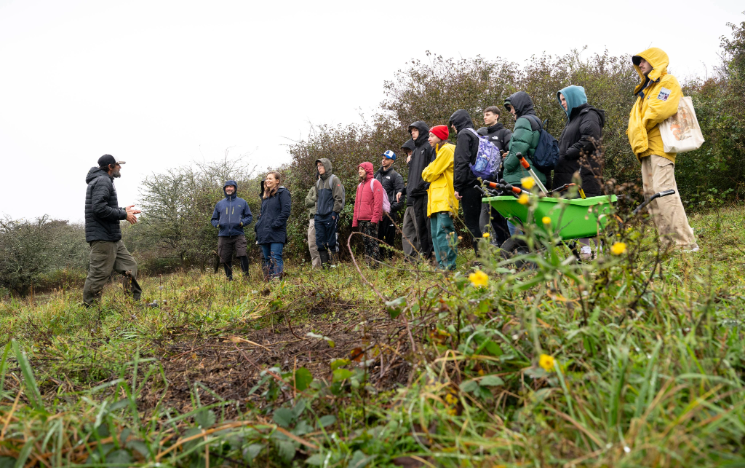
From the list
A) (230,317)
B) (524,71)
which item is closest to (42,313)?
(230,317)

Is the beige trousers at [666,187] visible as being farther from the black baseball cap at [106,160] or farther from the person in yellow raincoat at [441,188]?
the black baseball cap at [106,160]

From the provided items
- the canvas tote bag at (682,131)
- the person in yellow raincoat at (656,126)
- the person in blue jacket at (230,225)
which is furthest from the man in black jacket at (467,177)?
the person in blue jacket at (230,225)

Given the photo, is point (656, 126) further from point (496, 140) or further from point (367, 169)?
point (367, 169)

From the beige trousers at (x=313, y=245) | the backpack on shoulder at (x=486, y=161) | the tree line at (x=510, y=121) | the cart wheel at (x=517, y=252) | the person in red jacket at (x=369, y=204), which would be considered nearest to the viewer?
the cart wheel at (x=517, y=252)

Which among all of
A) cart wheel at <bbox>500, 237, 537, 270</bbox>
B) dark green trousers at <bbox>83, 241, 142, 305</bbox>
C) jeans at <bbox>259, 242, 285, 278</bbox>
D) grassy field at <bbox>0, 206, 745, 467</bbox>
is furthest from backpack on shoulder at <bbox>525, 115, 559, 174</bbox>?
dark green trousers at <bbox>83, 241, 142, 305</bbox>

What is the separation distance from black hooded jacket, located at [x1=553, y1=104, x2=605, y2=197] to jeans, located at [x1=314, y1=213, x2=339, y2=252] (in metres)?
4.31

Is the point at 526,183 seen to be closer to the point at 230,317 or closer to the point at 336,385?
the point at 336,385

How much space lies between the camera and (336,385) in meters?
1.71

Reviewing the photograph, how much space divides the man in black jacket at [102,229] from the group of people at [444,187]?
0.04ft

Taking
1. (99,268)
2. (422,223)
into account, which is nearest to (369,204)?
(422,223)

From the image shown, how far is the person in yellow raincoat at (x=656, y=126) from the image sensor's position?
443 cm

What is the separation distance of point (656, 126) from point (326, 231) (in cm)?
545

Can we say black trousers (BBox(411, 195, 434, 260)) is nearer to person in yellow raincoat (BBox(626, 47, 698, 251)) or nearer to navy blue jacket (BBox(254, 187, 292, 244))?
navy blue jacket (BBox(254, 187, 292, 244))

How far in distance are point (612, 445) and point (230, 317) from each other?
362 centimetres
